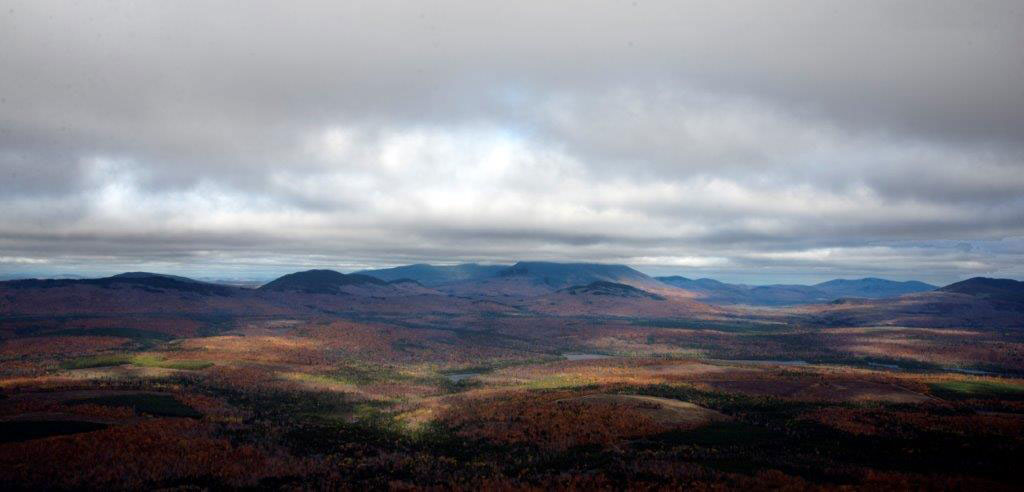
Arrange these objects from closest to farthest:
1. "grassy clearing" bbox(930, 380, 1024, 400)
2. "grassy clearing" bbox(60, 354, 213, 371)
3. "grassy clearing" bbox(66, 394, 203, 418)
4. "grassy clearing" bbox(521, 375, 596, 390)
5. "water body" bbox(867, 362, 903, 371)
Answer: "grassy clearing" bbox(66, 394, 203, 418), "grassy clearing" bbox(930, 380, 1024, 400), "grassy clearing" bbox(521, 375, 596, 390), "grassy clearing" bbox(60, 354, 213, 371), "water body" bbox(867, 362, 903, 371)

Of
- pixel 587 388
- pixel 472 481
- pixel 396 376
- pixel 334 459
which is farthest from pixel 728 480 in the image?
pixel 396 376

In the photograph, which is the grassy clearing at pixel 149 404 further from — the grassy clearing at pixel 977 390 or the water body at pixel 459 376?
the grassy clearing at pixel 977 390

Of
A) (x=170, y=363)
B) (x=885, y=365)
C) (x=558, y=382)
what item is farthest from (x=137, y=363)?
(x=885, y=365)

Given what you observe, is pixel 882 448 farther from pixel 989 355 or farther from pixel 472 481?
pixel 989 355

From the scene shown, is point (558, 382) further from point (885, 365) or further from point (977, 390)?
point (885, 365)

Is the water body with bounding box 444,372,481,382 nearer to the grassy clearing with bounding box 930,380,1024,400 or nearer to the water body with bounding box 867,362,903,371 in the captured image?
the grassy clearing with bounding box 930,380,1024,400

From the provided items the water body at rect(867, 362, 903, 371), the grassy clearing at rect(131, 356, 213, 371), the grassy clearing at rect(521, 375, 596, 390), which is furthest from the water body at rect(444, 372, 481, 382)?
the water body at rect(867, 362, 903, 371)
